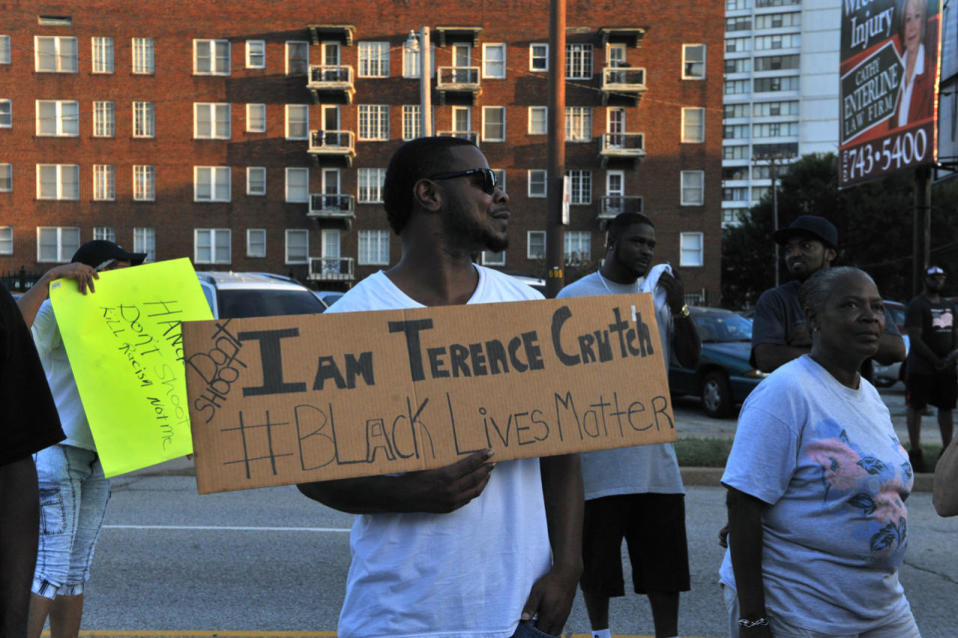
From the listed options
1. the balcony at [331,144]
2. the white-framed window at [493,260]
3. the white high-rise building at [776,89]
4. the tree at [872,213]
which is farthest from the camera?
the white high-rise building at [776,89]

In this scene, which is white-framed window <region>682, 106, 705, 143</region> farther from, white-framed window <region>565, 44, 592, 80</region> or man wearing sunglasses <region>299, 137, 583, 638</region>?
man wearing sunglasses <region>299, 137, 583, 638</region>

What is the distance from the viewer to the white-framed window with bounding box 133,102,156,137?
4528 cm

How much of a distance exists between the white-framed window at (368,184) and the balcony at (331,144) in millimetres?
1196

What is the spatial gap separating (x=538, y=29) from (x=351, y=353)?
151ft

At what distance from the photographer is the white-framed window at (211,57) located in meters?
45.5

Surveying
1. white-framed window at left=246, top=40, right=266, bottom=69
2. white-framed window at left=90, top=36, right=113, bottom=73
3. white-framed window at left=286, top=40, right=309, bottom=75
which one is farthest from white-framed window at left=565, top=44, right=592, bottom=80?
white-framed window at left=90, top=36, right=113, bottom=73

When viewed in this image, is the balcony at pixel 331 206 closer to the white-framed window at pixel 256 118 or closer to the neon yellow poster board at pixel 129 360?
the white-framed window at pixel 256 118

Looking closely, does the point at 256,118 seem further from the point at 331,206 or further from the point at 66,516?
the point at 66,516

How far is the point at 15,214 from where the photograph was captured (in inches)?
1796

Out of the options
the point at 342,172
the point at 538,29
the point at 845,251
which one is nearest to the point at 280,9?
the point at 342,172

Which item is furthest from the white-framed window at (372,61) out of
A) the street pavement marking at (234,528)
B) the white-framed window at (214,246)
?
the street pavement marking at (234,528)

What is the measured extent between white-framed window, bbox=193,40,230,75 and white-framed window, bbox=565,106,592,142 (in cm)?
1701

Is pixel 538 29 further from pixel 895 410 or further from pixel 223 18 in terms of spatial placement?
pixel 895 410

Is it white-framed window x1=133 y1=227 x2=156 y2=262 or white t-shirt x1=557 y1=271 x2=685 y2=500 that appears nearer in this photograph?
white t-shirt x1=557 y1=271 x2=685 y2=500
